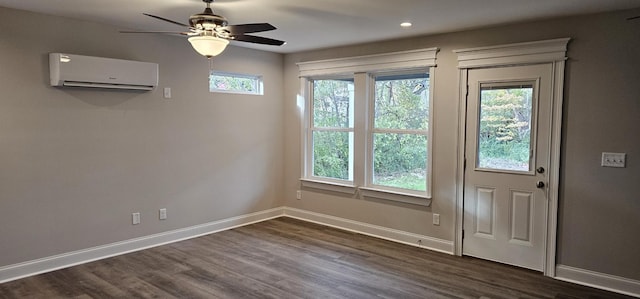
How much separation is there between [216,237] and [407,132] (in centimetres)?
257

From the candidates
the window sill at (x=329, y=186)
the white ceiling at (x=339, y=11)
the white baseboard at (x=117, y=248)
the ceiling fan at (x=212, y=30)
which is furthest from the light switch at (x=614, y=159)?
the white baseboard at (x=117, y=248)

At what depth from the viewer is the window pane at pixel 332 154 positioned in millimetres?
5477

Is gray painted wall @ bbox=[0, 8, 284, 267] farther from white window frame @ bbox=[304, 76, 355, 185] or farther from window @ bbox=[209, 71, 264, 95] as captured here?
white window frame @ bbox=[304, 76, 355, 185]

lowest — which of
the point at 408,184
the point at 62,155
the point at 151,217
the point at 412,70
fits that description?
the point at 151,217

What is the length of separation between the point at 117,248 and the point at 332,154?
9.16 feet

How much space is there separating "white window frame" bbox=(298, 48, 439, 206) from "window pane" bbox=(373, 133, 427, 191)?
0.25 ft

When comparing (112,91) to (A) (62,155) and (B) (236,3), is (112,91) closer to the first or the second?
(A) (62,155)

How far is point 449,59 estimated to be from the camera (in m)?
4.38

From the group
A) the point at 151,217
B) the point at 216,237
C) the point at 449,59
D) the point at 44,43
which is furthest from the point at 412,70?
the point at 44,43

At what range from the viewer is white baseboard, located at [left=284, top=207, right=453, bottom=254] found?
15.0 feet

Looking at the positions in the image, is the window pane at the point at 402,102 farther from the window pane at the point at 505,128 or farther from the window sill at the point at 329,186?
the window sill at the point at 329,186

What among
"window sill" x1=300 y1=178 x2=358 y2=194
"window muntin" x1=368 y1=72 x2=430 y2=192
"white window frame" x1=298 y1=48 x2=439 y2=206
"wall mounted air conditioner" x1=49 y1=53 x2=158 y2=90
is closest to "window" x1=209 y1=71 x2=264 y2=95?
"white window frame" x1=298 y1=48 x2=439 y2=206

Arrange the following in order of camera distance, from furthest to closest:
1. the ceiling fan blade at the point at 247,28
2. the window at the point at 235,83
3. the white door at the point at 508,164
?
the window at the point at 235,83, the white door at the point at 508,164, the ceiling fan blade at the point at 247,28

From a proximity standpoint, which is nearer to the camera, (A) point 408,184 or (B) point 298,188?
(A) point 408,184
